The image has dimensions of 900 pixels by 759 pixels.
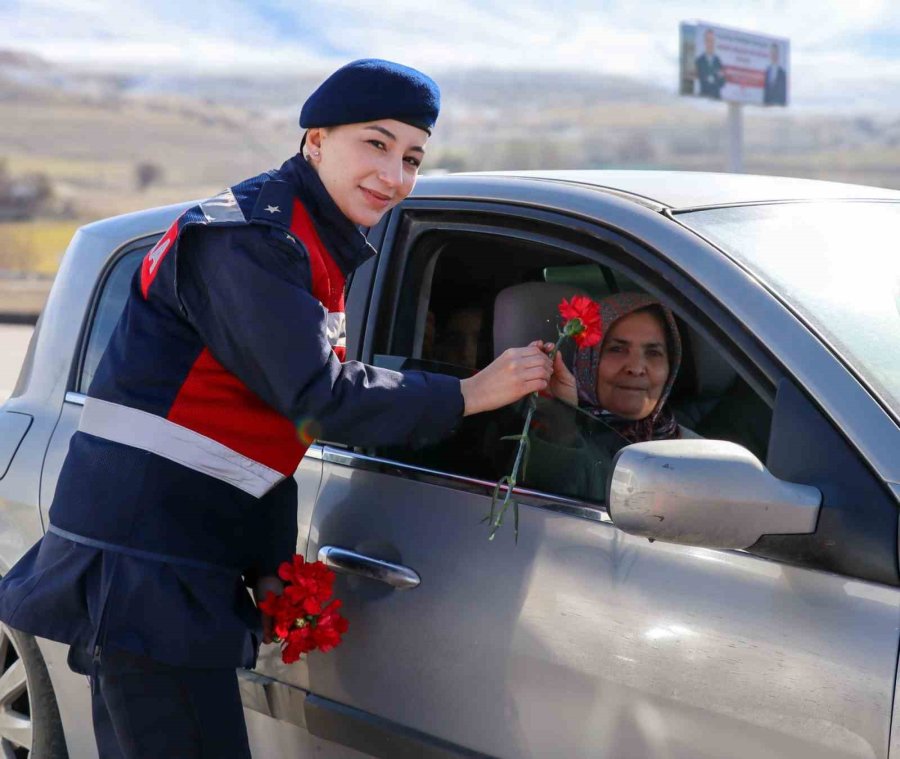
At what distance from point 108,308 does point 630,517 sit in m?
1.79

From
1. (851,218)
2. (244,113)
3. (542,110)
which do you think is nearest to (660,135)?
(542,110)

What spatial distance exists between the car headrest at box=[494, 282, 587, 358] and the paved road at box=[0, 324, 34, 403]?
31.2ft

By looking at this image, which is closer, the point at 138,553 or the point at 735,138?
the point at 138,553

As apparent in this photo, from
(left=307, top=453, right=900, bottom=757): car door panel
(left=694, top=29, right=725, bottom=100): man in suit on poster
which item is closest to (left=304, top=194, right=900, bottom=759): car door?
(left=307, top=453, right=900, bottom=757): car door panel

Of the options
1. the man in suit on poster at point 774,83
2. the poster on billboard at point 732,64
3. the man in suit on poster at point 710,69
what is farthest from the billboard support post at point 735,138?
the man in suit on poster at point 774,83

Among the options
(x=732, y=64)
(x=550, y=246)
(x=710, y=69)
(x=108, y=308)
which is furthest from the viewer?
(x=732, y=64)

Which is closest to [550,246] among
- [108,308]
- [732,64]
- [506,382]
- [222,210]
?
[506,382]

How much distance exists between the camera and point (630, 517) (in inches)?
66.9

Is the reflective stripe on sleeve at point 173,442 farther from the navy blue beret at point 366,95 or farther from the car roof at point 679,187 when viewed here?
the car roof at point 679,187

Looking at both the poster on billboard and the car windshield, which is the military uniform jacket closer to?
the car windshield

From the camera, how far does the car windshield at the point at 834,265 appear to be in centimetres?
189

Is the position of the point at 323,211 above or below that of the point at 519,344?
above

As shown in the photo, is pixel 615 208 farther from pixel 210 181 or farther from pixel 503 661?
pixel 210 181

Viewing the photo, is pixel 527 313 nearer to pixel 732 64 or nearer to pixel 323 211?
pixel 323 211
